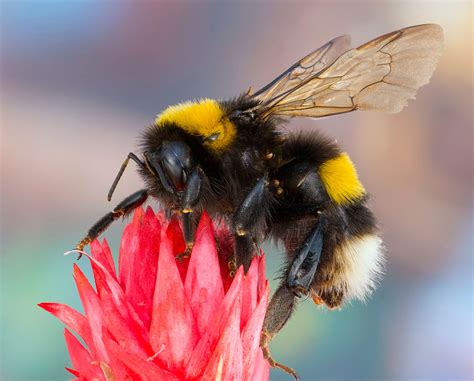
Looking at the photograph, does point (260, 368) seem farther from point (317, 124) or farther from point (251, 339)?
point (317, 124)

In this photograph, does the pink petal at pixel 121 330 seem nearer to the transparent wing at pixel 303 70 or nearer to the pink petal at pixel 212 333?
the pink petal at pixel 212 333

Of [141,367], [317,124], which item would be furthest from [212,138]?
[317,124]

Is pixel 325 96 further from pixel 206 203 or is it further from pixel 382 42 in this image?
pixel 206 203

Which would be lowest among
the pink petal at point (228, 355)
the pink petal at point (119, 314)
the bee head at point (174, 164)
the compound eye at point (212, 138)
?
the pink petal at point (228, 355)

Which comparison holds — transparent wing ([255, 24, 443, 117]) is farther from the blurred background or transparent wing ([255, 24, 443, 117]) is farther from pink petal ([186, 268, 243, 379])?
the blurred background

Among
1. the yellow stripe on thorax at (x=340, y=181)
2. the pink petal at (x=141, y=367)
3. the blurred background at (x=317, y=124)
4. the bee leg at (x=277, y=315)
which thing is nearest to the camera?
the pink petal at (x=141, y=367)

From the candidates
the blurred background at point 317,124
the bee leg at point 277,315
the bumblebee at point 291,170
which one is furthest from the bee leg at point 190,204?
the blurred background at point 317,124

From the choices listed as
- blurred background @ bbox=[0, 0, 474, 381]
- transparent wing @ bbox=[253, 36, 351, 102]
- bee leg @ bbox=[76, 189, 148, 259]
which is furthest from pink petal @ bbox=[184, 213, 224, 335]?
blurred background @ bbox=[0, 0, 474, 381]
